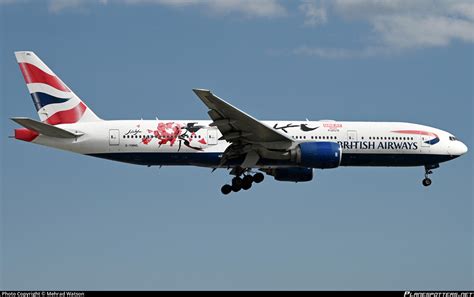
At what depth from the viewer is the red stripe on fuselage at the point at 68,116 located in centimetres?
5066

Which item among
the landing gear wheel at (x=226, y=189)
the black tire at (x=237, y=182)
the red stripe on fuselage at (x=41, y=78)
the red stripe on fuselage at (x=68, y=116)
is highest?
the red stripe on fuselage at (x=41, y=78)

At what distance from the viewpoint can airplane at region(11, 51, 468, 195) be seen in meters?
48.4

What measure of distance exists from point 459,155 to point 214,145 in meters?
13.2

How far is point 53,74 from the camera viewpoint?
5206 cm

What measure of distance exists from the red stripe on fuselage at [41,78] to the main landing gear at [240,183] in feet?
31.3


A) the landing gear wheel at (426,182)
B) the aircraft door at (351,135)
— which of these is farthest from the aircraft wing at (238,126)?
the landing gear wheel at (426,182)

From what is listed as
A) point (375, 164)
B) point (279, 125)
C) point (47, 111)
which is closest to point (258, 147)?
point (279, 125)

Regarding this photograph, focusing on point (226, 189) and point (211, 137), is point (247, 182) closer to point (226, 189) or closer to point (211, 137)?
point (226, 189)

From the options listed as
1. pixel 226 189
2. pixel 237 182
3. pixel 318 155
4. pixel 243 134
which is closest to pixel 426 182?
pixel 318 155

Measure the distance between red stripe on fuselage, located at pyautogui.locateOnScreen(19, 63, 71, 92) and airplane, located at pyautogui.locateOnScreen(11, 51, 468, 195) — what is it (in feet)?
0.17

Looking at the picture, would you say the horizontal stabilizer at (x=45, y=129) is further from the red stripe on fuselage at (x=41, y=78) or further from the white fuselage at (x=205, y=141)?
the red stripe on fuselage at (x=41, y=78)

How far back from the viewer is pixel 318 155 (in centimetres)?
4803

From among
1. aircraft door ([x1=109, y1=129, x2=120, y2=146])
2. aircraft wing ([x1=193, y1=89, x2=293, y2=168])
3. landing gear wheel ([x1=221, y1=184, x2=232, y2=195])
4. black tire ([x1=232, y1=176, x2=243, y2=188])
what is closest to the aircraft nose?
aircraft wing ([x1=193, y1=89, x2=293, y2=168])

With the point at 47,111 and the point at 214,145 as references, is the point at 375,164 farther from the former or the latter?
the point at 47,111
